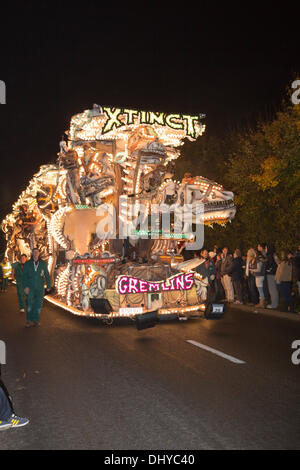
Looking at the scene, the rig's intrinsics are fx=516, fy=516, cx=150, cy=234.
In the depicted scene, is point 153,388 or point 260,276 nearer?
point 153,388

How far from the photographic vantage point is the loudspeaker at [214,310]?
11.9 m

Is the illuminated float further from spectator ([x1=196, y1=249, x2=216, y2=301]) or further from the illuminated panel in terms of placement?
spectator ([x1=196, y1=249, x2=216, y2=301])

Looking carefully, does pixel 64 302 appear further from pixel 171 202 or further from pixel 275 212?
pixel 275 212

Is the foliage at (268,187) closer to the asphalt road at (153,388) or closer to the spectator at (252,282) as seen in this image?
the spectator at (252,282)

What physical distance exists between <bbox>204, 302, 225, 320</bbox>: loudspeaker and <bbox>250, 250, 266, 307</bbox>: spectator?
14.5 ft

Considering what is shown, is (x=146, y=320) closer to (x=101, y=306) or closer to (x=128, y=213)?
(x=101, y=306)

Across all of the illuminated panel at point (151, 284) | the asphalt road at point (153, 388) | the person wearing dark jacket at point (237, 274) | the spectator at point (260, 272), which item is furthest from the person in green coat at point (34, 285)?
the person wearing dark jacket at point (237, 274)

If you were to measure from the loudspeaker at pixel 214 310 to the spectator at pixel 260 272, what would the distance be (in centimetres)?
443

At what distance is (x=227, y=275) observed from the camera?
18.1m

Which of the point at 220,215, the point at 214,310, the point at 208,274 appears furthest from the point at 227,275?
the point at 214,310

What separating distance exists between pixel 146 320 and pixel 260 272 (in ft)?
21.2

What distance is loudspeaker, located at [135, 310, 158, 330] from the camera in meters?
10.6

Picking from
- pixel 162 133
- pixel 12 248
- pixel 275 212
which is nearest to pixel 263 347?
pixel 162 133

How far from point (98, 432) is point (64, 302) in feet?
26.1
